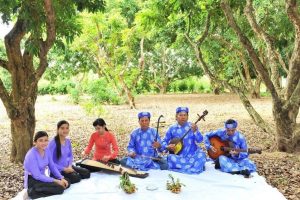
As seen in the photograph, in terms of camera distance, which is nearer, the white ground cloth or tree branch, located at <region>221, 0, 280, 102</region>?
the white ground cloth

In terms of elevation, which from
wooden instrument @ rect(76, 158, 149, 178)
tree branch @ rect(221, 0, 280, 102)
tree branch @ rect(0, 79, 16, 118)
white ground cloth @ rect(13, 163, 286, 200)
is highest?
tree branch @ rect(221, 0, 280, 102)


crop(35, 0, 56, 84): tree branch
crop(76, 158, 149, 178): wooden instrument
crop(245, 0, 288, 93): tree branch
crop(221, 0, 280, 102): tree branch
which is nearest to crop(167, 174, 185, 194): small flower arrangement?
crop(76, 158, 149, 178): wooden instrument

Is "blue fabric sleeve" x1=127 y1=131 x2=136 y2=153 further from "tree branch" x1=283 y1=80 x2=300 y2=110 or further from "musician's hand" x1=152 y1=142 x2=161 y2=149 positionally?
"tree branch" x1=283 y1=80 x2=300 y2=110

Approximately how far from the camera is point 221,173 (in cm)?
611

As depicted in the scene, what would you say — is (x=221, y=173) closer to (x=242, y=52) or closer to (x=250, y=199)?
(x=250, y=199)

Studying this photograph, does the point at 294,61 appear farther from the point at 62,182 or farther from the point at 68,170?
the point at 62,182

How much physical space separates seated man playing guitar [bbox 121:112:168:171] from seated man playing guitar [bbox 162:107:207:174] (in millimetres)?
171

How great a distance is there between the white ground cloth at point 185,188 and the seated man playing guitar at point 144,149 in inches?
11.6

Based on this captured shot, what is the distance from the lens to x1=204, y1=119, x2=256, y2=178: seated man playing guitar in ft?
20.1

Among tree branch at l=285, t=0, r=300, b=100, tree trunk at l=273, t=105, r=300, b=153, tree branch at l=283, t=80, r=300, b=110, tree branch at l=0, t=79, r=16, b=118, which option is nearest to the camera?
tree branch at l=0, t=79, r=16, b=118

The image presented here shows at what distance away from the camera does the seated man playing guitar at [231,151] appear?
242 inches

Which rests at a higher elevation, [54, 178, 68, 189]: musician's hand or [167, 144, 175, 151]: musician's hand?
[167, 144, 175, 151]: musician's hand

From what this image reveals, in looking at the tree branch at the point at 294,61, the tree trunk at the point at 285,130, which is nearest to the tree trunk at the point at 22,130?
the tree trunk at the point at 285,130

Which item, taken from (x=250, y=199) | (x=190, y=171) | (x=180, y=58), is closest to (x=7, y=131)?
(x=190, y=171)
